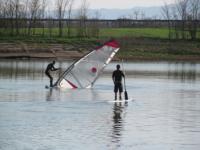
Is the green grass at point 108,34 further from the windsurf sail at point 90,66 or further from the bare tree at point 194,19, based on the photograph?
A: the windsurf sail at point 90,66

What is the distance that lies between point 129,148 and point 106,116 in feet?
20.2

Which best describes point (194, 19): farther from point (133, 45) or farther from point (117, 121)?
point (117, 121)

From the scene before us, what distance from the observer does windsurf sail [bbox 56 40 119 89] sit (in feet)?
114

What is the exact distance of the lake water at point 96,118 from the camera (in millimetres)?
17234

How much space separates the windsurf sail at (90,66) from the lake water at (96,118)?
688 mm

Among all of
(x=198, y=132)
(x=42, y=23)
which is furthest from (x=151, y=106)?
(x=42, y=23)

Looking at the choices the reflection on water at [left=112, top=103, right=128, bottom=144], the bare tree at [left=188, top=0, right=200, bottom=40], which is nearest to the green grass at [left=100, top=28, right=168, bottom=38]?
the bare tree at [left=188, top=0, right=200, bottom=40]

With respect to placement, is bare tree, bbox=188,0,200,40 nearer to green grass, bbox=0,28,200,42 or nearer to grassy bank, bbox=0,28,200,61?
green grass, bbox=0,28,200,42

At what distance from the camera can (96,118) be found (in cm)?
2208

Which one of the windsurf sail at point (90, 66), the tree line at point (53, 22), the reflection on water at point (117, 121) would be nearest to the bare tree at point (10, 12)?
the tree line at point (53, 22)

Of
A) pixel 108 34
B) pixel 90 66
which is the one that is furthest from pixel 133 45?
pixel 90 66

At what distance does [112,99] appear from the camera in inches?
1137

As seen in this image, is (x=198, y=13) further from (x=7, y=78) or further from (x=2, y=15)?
(x=7, y=78)

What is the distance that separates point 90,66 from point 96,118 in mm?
13033
